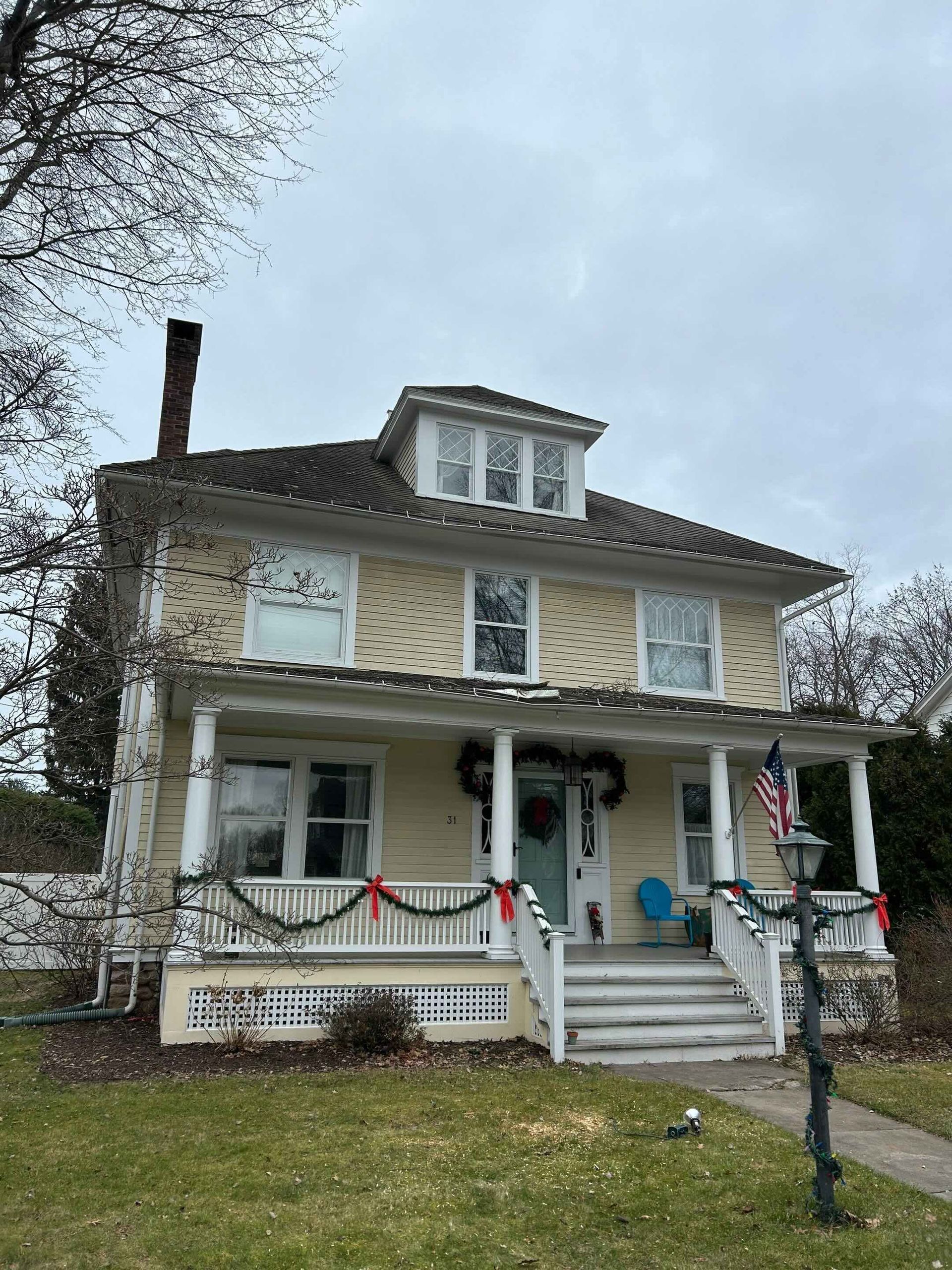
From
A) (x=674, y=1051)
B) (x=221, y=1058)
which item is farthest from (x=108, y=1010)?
(x=674, y=1051)

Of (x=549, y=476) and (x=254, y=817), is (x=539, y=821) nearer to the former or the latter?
(x=254, y=817)

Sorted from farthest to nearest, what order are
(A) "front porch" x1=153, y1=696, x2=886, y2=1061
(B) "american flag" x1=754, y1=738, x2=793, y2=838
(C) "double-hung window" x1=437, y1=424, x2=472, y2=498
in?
(C) "double-hung window" x1=437, y1=424, x2=472, y2=498 → (A) "front porch" x1=153, y1=696, x2=886, y2=1061 → (B) "american flag" x1=754, y1=738, x2=793, y2=838

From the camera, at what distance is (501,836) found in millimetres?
10398

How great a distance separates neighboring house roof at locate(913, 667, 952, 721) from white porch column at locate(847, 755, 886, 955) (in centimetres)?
1100

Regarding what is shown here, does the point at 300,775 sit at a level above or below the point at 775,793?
above

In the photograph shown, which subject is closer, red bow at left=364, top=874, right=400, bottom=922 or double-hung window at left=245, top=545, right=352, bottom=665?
red bow at left=364, top=874, right=400, bottom=922

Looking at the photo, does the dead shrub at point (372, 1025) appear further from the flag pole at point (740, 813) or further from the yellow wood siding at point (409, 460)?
the yellow wood siding at point (409, 460)

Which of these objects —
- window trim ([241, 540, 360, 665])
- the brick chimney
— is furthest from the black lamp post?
the brick chimney

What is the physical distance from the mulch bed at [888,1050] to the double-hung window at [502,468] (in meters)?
8.37

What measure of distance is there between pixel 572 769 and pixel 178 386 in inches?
324

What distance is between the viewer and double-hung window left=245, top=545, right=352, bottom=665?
1175cm

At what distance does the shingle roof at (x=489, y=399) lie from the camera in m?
13.8

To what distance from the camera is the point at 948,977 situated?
34.0 ft

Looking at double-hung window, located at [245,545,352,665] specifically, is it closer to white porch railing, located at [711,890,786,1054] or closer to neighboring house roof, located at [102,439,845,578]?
neighboring house roof, located at [102,439,845,578]
